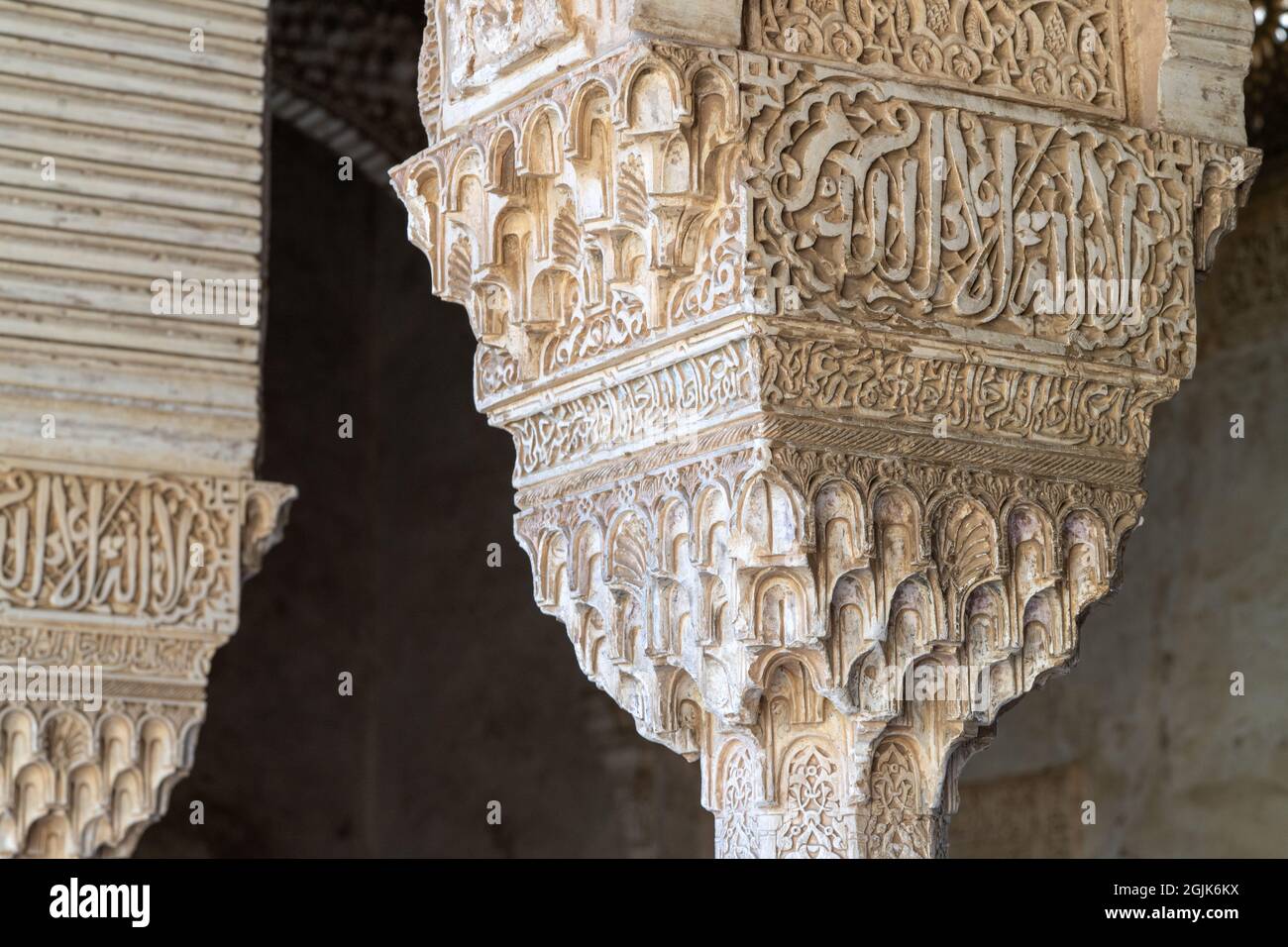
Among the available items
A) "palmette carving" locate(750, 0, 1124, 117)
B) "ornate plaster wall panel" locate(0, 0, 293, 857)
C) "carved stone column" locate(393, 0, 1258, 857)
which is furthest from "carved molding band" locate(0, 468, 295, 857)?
"palmette carving" locate(750, 0, 1124, 117)

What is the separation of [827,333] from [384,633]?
7030mm

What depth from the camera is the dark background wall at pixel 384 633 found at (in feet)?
27.5

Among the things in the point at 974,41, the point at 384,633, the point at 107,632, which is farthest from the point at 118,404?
the point at 384,633

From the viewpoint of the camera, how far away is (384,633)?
30.8 feet

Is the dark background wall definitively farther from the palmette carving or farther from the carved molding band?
the palmette carving

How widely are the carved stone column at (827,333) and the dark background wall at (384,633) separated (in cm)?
526

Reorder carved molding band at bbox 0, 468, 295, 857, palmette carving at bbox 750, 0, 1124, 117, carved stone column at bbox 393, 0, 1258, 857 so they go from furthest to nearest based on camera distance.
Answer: carved molding band at bbox 0, 468, 295, 857 < palmette carving at bbox 750, 0, 1124, 117 < carved stone column at bbox 393, 0, 1258, 857

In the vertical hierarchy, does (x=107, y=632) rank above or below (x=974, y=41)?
below

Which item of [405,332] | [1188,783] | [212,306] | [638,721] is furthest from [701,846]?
[638,721]

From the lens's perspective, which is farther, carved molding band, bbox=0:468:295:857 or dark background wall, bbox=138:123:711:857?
dark background wall, bbox=138:123:711:857

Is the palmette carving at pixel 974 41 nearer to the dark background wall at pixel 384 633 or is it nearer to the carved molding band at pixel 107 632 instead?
the carved molding band at pixel 107 632

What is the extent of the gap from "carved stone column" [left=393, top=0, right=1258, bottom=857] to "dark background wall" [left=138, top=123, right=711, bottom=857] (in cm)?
526

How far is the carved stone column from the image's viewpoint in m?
2.57

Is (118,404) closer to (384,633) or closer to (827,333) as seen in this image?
(827,333)
